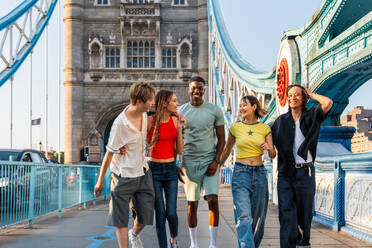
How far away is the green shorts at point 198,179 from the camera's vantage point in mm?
4316

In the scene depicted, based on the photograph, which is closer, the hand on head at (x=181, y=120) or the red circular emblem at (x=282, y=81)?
the hand on head at (x=181, y=120)

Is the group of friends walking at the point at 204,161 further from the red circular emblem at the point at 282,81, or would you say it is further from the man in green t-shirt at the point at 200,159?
the red circular emblem at the point at 282,81

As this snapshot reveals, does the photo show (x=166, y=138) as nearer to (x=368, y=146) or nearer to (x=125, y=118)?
(x=125, y=118)

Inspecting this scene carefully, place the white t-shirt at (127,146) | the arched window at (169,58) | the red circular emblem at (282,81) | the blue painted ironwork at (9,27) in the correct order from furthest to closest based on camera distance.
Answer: the arched window at (169,58) < the blue painted ironwork at (9,27) < the red circular emblem at (282,81) < the white t-shirt at (127,146)

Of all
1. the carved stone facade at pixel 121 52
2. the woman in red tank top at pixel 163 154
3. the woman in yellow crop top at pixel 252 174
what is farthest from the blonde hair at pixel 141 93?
the carved stone facade at pixel 121 52

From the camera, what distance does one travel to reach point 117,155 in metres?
3.75

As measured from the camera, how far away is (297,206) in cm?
377

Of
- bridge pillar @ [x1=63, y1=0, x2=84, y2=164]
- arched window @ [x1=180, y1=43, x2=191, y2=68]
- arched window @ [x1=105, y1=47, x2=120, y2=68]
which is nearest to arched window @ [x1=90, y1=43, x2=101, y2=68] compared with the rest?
arched window @ [x1=105, y1=47, x2=120, y2=68]

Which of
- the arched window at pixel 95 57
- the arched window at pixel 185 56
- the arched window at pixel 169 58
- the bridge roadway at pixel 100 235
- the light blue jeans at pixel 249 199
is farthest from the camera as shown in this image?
the arched window at pixel 169 58

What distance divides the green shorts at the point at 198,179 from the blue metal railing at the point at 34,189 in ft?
8.48

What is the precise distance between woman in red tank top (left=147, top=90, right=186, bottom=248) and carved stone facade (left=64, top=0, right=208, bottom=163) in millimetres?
25159

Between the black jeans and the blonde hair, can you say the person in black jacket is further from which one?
the blonde hair

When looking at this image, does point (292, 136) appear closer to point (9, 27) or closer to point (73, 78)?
point (9, 27)

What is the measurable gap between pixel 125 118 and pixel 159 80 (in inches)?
1029
